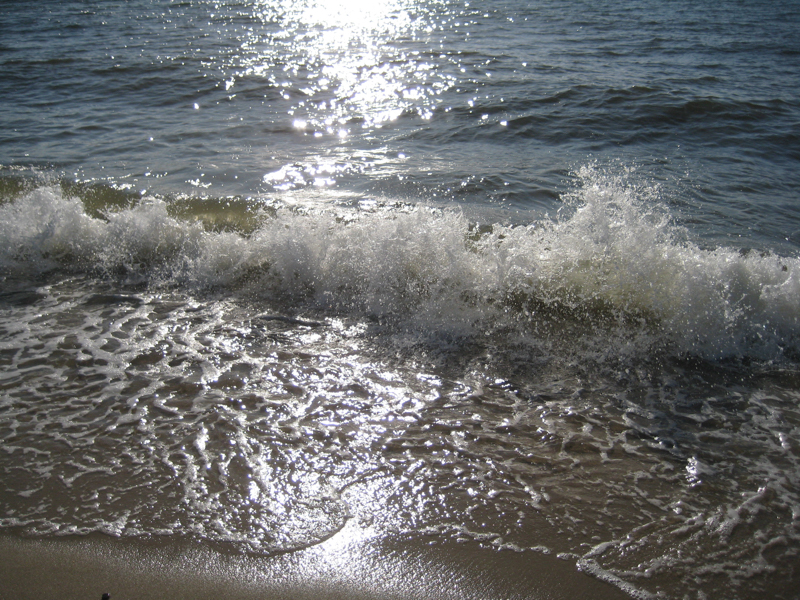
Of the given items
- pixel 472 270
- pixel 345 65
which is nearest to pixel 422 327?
pixel 472 270

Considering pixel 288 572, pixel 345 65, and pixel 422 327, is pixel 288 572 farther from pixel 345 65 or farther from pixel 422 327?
pixel 345 65

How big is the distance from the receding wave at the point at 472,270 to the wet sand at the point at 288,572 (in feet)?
7.11

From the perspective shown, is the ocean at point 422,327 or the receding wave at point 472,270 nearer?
the ocean at point 422,327

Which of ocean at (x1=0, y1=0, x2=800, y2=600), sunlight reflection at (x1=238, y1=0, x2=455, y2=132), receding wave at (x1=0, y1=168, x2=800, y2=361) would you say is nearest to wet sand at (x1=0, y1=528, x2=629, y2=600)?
ocean at (x1=0, y1=0, x2=800, y2=600)

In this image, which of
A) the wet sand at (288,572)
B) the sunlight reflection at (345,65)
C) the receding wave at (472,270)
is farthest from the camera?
the sunlight reflection at (345,65)

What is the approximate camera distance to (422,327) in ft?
14.7

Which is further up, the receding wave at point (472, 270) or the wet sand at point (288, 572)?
the receding wave at point (472, 270)

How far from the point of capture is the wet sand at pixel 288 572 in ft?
7.47

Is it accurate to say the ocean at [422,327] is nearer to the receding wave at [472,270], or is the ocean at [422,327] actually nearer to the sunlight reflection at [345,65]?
the receding wave at [472,270]

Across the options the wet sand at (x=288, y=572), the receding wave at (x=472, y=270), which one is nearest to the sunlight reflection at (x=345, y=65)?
the receding wave at (x=472, y=270)

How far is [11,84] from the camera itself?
1227 cm

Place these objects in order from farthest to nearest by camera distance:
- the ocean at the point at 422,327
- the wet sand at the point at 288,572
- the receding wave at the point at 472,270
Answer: the receding wave at the point at 472,270 → the ocean at the point at 422,327 → the wet sand at the point at 288,572

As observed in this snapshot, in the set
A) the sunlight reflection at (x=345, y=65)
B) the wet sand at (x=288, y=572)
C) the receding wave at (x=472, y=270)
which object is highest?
the sunlight reflection at (x=345, y=65)

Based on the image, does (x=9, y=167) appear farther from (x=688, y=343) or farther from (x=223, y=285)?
(x=688, y=343)
